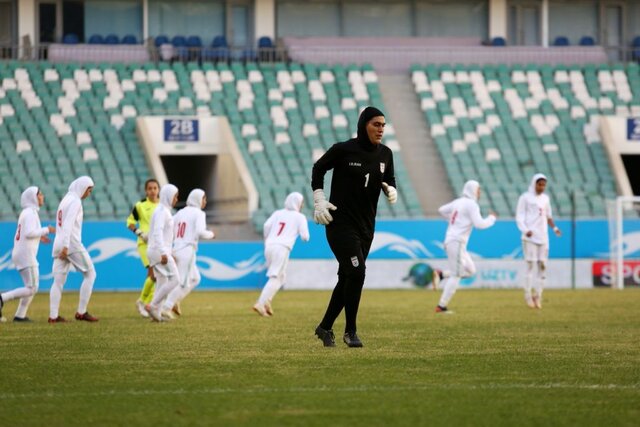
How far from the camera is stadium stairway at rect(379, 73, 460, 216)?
3953 cm

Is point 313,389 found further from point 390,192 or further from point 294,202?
point 294,202

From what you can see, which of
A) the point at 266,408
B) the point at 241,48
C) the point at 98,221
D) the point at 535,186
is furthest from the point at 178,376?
the point at 241,48

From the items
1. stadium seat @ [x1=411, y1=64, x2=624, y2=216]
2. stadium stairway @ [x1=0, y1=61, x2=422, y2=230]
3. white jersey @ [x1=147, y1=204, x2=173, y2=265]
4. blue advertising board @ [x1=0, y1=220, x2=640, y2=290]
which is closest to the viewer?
white jersey @ [x1=147, y1=204, x2=173, y2=265]

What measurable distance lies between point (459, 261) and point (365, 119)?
363 inches

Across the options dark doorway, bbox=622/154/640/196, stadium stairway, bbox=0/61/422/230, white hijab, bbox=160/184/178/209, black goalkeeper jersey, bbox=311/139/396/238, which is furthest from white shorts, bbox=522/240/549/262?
dark doorway, bbox=622/154/640/196

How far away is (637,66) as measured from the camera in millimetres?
46125

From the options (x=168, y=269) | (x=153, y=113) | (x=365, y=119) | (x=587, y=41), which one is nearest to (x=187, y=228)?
(x=168, y=269)

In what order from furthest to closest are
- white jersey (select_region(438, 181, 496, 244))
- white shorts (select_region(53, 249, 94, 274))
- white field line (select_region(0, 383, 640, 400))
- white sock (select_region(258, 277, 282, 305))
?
1. white jersey (select_region(438, 181, 496, 244))
2. white sock (select_region(258, 277, 282, 305))
3. white shorts (select_region(53, 249, 94, 274))
4. white field line (select_region(0, 383, 640, 400))

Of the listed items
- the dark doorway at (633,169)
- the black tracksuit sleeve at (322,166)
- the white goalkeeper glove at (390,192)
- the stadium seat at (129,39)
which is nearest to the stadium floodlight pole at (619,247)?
the dark doorway at (633,169)

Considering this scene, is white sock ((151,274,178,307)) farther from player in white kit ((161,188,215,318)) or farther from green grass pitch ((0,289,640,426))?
player in white kit ((161,188,215,318))

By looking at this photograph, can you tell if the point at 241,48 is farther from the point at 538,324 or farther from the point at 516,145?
the point at 538,324

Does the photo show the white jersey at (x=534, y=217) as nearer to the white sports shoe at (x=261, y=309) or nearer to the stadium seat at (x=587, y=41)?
the white sports shoe at (x=261, y=309)

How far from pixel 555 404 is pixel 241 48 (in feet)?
119

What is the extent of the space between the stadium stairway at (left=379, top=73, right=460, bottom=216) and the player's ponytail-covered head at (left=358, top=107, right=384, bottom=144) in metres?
24.9
